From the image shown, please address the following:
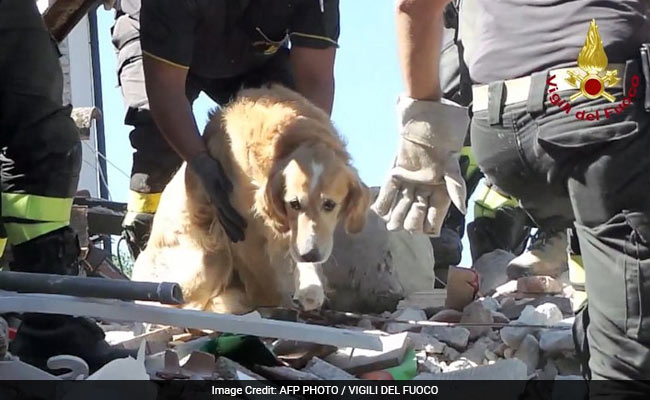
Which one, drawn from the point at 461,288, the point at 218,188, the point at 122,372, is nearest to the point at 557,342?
the point at 461,288

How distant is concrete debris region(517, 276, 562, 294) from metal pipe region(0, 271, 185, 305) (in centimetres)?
229

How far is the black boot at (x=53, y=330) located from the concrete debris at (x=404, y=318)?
101cm

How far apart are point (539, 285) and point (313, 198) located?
3.76 ft

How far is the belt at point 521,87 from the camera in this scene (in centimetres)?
207

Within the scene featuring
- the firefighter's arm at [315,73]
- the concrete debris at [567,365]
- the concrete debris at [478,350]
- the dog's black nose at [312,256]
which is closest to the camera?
the concrete debris at [567,365]

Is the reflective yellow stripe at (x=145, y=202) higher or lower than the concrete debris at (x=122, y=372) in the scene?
lower

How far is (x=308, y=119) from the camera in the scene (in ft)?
12.2

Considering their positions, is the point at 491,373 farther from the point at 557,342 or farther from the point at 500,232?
the point at 500,232

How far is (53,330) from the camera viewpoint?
279cm

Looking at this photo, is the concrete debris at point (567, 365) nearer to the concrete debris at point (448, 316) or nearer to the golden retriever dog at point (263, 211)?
the concrete debris at point (448, 316)

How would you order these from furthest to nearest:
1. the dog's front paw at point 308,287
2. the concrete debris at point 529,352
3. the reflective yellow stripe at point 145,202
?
the reflective yellow stripe at point 145,202 → the dog's front paw at point 308,287 → the concrete debris at point 529,352

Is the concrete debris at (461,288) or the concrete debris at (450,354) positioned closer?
the concrete debris at (450,354)

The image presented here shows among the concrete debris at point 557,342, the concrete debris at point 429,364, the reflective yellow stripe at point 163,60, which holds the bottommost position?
the concrete debris at point 429,364

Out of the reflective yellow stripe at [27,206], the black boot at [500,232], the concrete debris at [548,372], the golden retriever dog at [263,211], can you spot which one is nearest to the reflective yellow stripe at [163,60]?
the golden retriever dog at [263,211]
